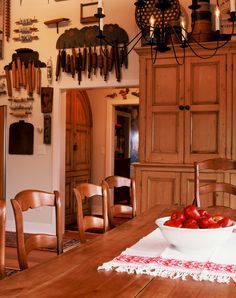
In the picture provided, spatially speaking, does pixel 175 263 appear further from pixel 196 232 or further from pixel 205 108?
pixel 205 108

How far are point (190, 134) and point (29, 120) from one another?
2579 mm

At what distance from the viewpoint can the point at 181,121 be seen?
4.12 m

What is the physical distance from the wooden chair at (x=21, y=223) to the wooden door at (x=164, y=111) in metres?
2.43

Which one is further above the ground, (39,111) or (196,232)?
(39,111)

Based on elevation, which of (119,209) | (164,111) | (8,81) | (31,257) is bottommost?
(31,257)

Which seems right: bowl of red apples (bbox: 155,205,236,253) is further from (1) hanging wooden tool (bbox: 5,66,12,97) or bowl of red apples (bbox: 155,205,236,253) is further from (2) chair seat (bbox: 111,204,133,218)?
(1) hanging wooden tool (bbox: 5,66,12,97)

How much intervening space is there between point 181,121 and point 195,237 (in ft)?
8.97

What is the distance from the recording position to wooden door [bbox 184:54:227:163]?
4.00 meters

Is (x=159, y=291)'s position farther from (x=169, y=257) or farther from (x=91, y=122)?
(x=91, y=122)

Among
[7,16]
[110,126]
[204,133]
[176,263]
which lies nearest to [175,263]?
[176,263]

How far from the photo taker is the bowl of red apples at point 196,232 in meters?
1.47

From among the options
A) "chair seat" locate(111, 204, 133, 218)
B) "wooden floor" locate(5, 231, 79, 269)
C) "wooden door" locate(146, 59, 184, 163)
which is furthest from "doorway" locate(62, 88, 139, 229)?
"chair seat" locate(111, 204, 133, 218)

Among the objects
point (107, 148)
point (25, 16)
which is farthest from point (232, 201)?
point (25, 16)

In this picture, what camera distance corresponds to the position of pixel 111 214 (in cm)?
247
